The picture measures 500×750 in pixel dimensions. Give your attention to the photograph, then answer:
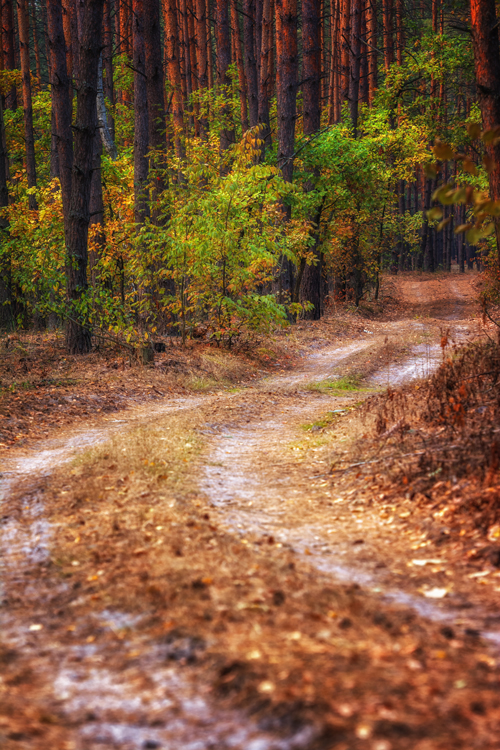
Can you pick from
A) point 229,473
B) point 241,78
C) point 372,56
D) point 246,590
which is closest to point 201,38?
point 241,78

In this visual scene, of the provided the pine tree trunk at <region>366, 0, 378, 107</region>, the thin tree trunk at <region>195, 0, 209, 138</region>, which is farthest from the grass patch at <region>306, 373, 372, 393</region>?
the pine tree trunk at <region>366, 0, 378, 107</region>

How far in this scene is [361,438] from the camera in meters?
7.24

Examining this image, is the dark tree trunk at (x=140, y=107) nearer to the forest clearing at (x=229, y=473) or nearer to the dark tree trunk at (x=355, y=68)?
the forest clearing at (x=229, y=473)

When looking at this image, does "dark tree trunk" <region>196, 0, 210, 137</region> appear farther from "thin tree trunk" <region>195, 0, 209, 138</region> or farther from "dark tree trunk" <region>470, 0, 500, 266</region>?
"dark tree trunk" <region>470, 0, 500, 266</region>

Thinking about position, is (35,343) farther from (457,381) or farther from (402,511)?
(402,511)

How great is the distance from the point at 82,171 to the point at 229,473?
9.34 m

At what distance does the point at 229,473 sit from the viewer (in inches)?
263

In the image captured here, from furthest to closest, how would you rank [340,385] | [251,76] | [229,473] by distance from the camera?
1. [251,76]
2. [340,385]
3. [229,473]

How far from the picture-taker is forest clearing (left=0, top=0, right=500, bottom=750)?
255 cm

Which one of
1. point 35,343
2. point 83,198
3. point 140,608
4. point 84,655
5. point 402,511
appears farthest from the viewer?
point 35,343

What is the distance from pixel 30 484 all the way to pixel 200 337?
10.0 meters

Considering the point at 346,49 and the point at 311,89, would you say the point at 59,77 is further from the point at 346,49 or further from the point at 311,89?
the point at 346,49

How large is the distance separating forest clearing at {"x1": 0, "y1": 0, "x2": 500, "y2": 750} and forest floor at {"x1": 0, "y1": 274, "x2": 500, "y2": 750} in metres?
0.02

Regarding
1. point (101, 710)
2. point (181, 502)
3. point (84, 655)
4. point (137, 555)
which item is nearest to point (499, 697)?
point (101, 710)
